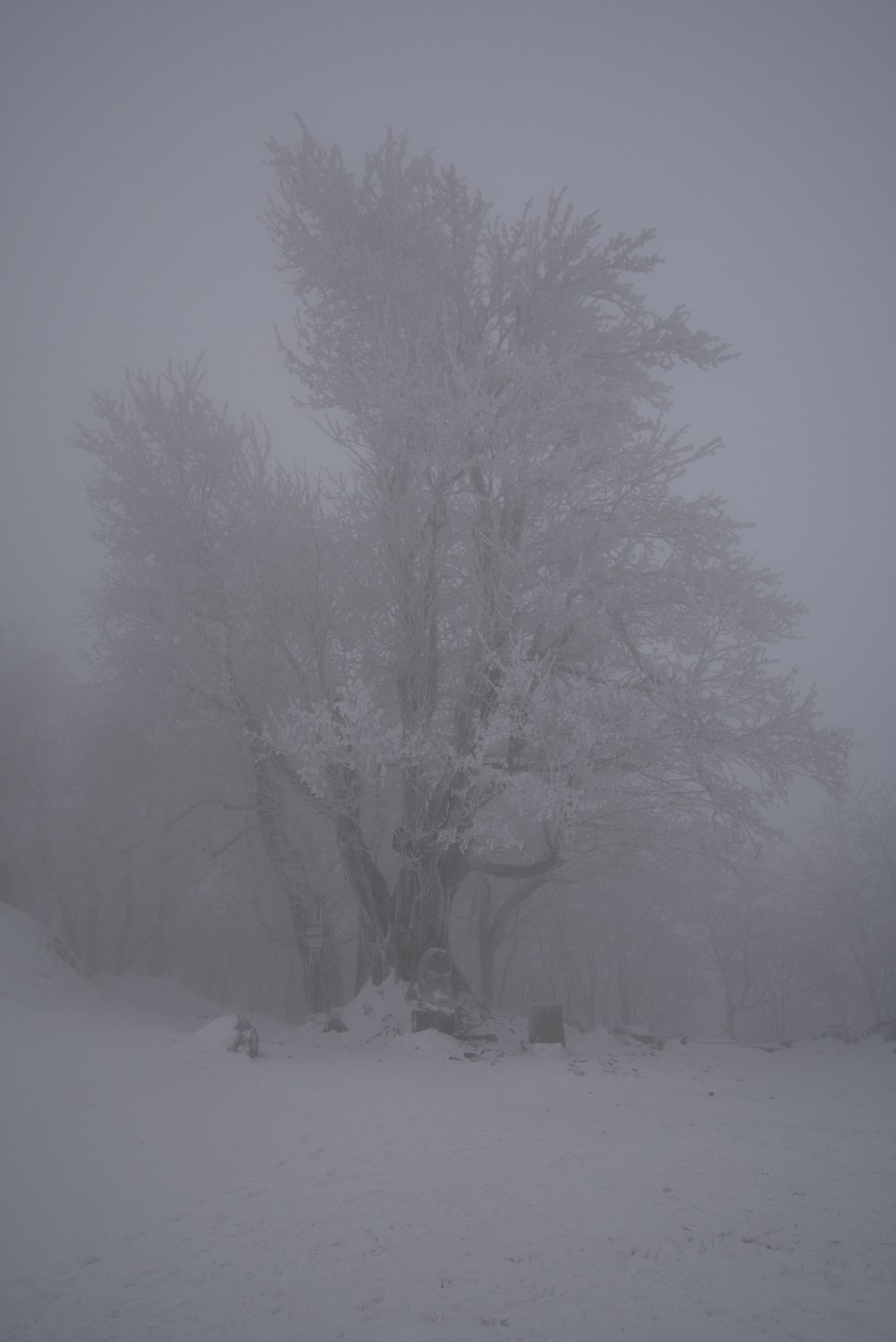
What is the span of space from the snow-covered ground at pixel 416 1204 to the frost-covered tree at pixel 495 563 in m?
3.37

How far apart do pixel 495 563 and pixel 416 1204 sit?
25.3ft

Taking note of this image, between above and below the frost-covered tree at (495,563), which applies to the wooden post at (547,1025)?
below

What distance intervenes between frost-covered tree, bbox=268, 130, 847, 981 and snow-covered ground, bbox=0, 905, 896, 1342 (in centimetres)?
337

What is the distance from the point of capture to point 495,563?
9.59 meters

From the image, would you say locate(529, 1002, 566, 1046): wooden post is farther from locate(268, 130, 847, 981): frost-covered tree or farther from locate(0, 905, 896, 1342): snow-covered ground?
locate(0, 905, 896, 1342): snow-covered ground

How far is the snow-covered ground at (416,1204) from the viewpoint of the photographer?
8.70 feet

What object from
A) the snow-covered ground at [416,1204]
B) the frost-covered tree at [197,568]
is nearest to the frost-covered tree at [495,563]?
the frost-covered tree at [197,568]

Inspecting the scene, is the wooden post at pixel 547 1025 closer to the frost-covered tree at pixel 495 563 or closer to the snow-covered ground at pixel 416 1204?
the frost-covered tree at pixel 495 563

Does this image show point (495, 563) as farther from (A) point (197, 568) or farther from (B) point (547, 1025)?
(B) point (547, 1025)

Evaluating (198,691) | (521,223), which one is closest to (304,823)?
(198,691)

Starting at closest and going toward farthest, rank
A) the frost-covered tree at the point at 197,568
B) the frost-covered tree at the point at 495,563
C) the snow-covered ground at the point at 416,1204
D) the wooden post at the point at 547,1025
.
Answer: the snow-covered ground at the point at 416,1204 → the frost-covered tree at the point at 495,563 → the wooden post at the point at 547,1025 → the frost-covered tree at the point at 197,568

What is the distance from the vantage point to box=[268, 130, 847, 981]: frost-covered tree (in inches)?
328

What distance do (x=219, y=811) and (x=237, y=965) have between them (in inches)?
751

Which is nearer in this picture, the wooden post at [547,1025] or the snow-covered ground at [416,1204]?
the snow-covered ground at [416,1204]
